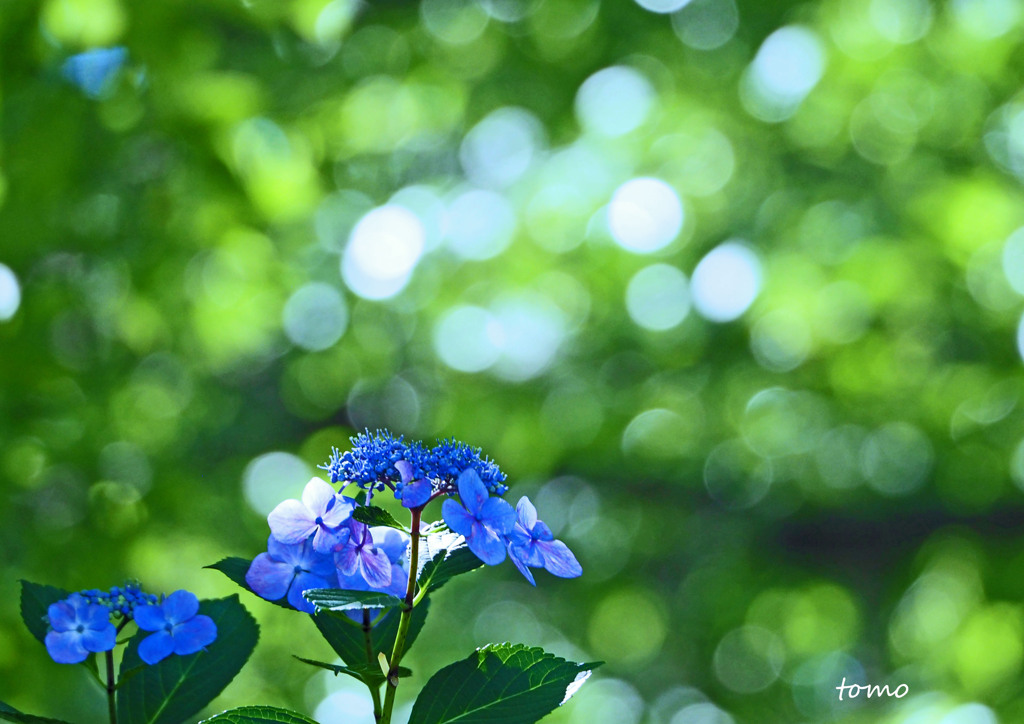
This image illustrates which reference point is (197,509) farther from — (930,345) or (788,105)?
(930,345)

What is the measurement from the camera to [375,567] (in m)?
0.51

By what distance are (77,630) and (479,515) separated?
0.87ft

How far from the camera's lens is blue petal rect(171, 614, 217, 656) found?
53cm

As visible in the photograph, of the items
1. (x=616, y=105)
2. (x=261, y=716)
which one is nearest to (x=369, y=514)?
(x=261, y=716)

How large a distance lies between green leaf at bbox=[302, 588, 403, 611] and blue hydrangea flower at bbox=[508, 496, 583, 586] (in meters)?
0.07

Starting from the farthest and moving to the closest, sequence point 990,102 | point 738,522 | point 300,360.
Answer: point 738,522 → point 300,360 → point 990,102

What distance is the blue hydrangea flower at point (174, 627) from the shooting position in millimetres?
525

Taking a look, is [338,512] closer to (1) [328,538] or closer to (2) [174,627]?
(1) [328,538]

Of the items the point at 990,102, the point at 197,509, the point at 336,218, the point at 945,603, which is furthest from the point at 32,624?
the point at 945,603

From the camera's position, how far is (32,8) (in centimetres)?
174

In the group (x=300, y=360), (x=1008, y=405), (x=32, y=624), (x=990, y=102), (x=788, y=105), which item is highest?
(x=788, y=105)

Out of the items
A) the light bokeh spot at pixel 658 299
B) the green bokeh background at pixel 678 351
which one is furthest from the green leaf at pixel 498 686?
the light bokeh spot at pixel 658 299

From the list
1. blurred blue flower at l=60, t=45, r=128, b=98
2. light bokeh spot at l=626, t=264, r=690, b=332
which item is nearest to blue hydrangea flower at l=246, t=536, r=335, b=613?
blurred blue flower at l=60, t=45, r=128, b=98

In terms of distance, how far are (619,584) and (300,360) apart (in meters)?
2.22
